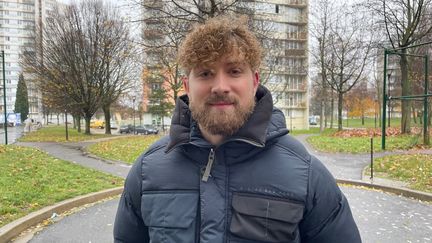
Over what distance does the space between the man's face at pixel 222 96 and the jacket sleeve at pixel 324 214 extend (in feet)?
1.48

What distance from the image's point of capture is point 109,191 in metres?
8.84

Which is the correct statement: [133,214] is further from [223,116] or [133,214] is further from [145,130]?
[145,130]

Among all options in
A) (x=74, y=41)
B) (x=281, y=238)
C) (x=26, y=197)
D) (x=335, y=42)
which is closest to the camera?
(x=281, y=238)

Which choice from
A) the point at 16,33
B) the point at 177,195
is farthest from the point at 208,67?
the point at 16,33

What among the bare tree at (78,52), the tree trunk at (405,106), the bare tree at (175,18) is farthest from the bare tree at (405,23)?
the bare tree at (78,52)

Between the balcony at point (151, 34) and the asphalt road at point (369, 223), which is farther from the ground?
the balcony at point (151, 34)

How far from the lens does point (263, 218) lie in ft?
5.84

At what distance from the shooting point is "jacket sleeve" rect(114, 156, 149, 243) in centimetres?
208

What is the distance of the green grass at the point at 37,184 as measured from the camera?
6.94m

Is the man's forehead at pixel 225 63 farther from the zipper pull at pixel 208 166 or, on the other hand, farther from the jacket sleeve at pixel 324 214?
the jacket sleeve at pixel 324 214

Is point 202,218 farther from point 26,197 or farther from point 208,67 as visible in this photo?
point 26,197

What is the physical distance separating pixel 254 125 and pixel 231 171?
26 centimetres

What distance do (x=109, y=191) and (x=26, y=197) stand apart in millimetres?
1885

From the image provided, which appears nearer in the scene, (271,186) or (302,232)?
(271,186)
